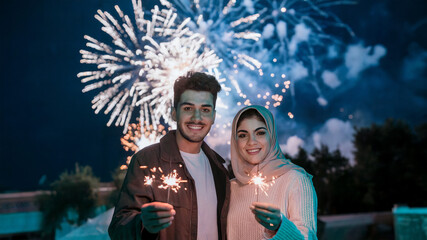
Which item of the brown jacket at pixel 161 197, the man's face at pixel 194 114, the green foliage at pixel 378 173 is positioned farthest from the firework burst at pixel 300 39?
the brown jacket at pixel 161 197

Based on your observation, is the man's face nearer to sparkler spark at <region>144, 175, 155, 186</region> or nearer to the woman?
the woman

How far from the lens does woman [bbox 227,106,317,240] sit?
2254mm

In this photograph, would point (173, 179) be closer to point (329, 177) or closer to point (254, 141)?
point (254, 141)

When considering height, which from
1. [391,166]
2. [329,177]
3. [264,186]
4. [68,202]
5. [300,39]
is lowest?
[68,202]

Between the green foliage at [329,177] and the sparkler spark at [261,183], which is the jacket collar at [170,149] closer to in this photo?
the sparkler spark at [261,183]

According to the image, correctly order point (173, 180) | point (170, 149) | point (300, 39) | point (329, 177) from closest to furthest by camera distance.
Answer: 1. point (173, 180)
2. point (170, 149)
3. point (300, 39)
4. point (329, 177)

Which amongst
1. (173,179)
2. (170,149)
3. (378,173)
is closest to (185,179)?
(173,179)

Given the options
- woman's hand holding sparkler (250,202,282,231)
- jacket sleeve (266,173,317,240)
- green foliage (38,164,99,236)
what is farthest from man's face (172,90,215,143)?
green foliage (38,164,99,236)

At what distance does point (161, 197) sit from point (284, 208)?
91cm

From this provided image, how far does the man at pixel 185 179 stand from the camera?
2.27 m

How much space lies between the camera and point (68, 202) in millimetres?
28906

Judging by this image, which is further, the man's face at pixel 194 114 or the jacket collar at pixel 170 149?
the man's face at pixel 194 114

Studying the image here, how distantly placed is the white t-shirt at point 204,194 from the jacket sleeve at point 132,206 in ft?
1.32

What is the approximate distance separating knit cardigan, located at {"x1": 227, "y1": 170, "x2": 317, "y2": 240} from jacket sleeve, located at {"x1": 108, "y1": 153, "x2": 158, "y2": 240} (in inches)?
27.1
